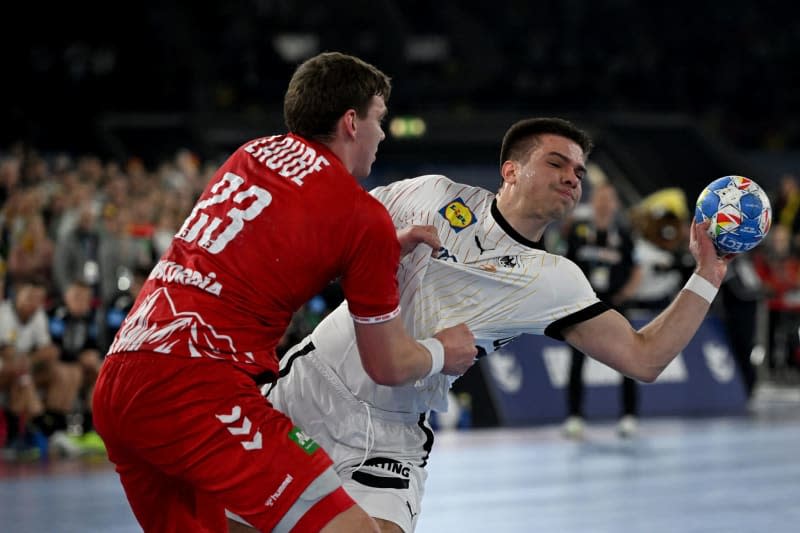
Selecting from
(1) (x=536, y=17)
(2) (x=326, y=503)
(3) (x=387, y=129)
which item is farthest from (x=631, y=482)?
(1) (x=536, y=17)

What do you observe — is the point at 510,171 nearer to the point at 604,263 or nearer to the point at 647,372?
the point at 647,372

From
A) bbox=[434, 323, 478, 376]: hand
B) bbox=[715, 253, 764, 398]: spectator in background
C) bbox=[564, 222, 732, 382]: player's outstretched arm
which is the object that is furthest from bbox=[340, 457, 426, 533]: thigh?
bbox=[715, 253, 764, 398]: spectator in background

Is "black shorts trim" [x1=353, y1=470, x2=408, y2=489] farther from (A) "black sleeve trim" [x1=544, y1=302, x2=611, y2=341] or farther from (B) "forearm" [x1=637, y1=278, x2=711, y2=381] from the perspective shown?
(B) "forearm" [x1=637, y1=278, x2=711, y2=381]

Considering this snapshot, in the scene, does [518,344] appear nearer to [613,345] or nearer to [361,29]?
[613,345]

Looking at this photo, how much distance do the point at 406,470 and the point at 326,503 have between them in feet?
3.22

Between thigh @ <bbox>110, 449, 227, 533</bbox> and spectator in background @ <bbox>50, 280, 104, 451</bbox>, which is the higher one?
thigh @ <bbox>110, 449, 227, 533</bbox>

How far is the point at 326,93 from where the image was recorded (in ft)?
11.7

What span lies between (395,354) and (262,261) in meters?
0.50

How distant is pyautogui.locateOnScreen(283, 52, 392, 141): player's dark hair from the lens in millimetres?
3564

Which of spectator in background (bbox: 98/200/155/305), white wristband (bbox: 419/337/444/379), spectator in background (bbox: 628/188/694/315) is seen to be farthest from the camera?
spectator in background (bbox: 628/188/694/315)

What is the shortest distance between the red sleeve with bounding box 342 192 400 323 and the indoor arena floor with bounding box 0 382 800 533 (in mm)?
3248

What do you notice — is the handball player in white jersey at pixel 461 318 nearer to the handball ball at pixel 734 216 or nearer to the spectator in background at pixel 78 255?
the handball ball at pixel 734 216

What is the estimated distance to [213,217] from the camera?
3441 mm

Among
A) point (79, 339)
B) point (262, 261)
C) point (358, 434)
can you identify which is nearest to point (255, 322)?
point (262, 261)
